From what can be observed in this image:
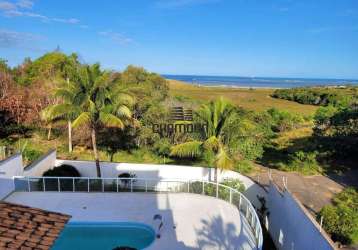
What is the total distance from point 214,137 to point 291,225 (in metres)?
4.84

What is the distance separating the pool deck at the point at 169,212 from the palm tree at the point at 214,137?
6.29 feet

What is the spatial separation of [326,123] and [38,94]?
82.5 feet

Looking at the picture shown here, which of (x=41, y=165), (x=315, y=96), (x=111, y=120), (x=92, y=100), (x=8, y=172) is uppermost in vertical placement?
(x=92, y=100)

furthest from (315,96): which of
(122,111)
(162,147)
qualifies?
(122,111)

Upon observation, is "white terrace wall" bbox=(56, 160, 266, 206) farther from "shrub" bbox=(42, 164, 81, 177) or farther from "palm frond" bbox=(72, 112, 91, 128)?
"palm frond" bbox=(72, 112, 91, 128)

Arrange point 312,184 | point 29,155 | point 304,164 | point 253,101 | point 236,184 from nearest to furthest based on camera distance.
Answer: point 236,184
point 312,184
point 29,155
point 304,164
point 253,101

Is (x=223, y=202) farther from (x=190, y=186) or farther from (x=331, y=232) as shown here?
(x=331, y=232)

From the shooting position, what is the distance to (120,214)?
1337cm

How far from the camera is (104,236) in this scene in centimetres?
1284

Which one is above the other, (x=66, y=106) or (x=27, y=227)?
(x=66, y=106)

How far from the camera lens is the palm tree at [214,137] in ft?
47.2

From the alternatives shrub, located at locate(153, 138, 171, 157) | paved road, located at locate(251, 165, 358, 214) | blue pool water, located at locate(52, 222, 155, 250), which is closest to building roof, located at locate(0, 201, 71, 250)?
blue pool water, located at locate(52, 222, 155, 250)

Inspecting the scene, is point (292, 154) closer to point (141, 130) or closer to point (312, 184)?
point (312, 184)

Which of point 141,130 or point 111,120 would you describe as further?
point 141,130
